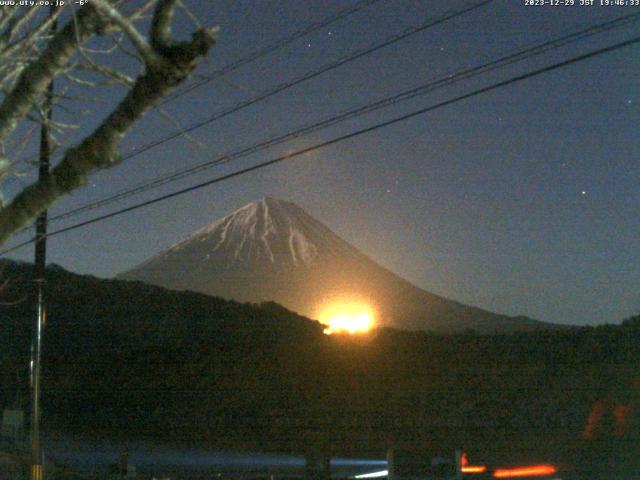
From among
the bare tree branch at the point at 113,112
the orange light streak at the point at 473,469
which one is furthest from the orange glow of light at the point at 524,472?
the bare tree branch at the point at 113,112

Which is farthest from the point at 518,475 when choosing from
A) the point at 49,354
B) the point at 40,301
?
the point at 49,354

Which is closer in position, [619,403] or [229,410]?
[619,403]

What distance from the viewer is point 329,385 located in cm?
3875

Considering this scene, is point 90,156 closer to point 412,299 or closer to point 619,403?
point 619,403

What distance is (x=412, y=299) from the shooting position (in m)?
137

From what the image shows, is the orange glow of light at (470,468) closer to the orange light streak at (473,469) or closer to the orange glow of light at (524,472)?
the orange light streak at (473,469)

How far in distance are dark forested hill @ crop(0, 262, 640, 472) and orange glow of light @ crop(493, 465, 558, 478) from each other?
24.2 ft

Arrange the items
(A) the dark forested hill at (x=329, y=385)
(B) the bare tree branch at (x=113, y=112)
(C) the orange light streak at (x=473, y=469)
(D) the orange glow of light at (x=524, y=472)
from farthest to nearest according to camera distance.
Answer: (A) the dark forested hill at (x=329, y=385) → (C) the orange light streak at (x=473, y=469) → (D) the orange glow of light at (x=524, y=472) → (B) the bare tree branch at (x=113, y=112)

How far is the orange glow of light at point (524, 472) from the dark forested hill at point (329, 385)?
291 inches

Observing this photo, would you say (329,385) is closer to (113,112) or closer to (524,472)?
(524,472)

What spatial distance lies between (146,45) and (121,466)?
18.2 metres

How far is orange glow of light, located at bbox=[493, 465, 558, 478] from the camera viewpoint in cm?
1411

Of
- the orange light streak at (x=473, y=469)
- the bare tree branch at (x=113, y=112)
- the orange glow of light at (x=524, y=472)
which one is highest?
the bare tree branch at (x=113, y=112)

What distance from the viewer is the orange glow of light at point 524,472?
14113 millimetres
